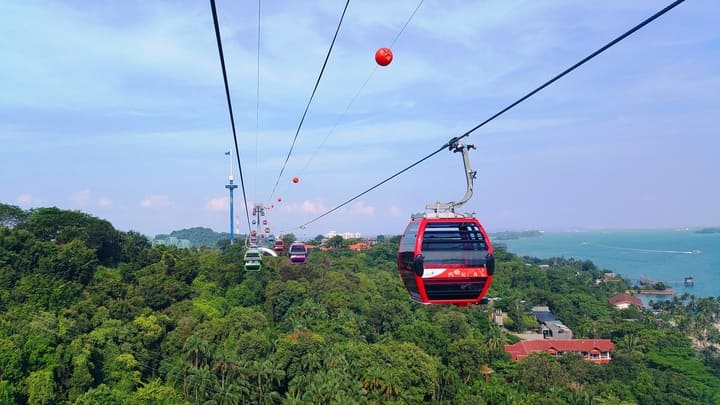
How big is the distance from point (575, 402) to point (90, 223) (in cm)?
6540

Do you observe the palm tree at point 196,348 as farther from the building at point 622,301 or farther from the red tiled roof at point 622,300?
the red tiled roof at point 622,300

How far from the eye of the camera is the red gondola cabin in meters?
12.9

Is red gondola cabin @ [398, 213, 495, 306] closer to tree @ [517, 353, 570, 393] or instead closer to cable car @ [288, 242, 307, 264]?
cable car @ [288, 242, 307, 264]

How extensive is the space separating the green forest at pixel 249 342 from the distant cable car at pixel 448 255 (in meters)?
25.0

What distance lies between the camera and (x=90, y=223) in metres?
74.4

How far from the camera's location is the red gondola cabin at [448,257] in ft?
42.2

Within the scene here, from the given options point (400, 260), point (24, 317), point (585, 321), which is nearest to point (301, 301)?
point (24, 317)

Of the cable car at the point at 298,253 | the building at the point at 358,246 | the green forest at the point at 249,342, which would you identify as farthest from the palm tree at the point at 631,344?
the building at the point at 358,246

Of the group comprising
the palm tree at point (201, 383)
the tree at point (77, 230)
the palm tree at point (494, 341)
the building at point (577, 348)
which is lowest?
the building at point (577, 348)

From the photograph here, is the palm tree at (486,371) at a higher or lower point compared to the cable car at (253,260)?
A: lower

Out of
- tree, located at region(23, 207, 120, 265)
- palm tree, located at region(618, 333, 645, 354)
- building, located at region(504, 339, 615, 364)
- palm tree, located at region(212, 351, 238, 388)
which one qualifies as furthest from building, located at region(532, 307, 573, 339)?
tree, located at region(23, 207, 120, 265)

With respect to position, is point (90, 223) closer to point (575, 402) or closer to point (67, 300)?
point (67, 300)

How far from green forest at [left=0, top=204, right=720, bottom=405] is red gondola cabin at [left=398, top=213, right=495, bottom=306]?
25.0m

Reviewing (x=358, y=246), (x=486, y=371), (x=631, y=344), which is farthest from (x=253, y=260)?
(x=358, y=246)
